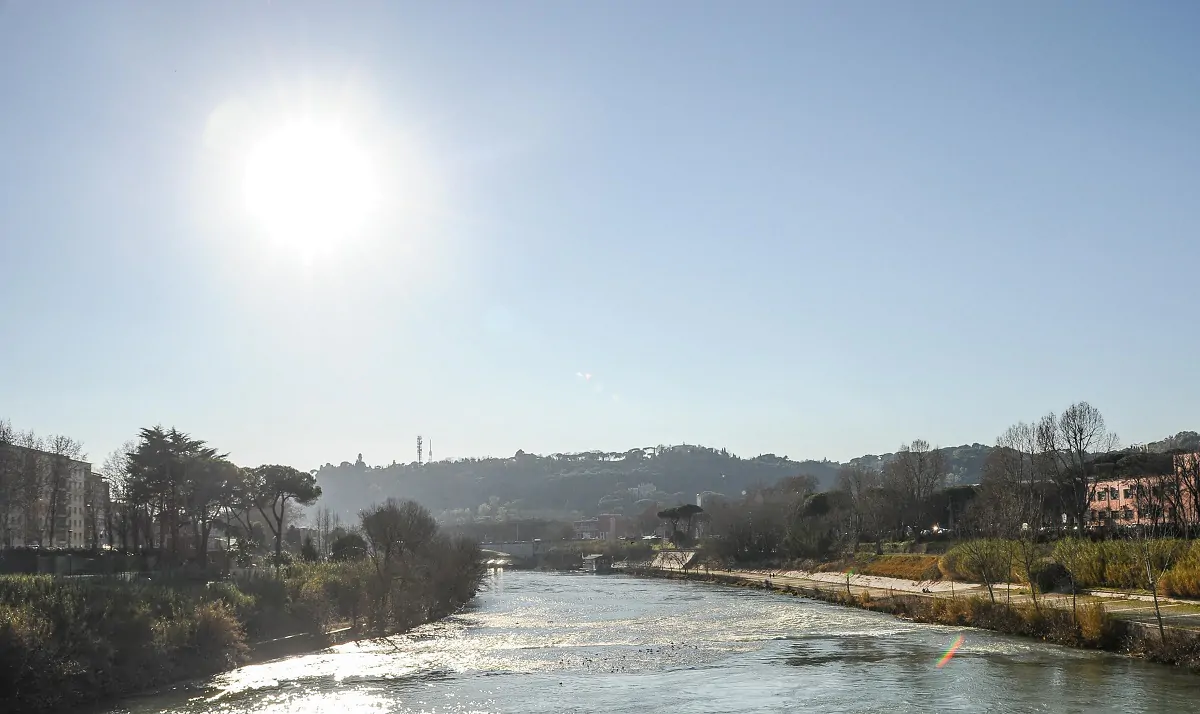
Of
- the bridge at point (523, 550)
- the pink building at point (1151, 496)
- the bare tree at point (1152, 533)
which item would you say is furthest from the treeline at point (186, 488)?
the bridge at point (523, 550)

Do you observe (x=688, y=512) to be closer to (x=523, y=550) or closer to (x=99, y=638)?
(x=523, y=550)

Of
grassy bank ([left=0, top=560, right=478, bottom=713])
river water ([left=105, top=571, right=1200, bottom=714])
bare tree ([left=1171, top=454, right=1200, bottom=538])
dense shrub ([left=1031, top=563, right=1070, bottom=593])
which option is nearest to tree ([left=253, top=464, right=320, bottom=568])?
grassy bank ([left=0, top=560, right=478, bottom=713])

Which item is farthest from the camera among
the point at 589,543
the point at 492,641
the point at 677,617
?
the point at 589,543

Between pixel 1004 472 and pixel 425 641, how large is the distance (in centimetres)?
6180

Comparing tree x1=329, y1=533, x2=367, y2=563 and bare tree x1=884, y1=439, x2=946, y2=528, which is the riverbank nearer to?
bare tree x1=884, y1=439, x2=946, y2=528

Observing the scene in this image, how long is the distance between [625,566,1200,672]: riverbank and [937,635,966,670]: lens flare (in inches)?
97.6

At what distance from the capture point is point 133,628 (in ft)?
112

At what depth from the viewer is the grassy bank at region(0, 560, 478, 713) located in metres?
28.8

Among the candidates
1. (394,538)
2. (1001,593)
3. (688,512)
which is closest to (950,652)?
(1001,593)

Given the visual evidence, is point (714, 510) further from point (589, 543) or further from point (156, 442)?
point (156, 442)

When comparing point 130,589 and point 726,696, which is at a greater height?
point 130,589

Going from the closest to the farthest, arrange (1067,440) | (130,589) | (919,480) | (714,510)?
(130,589)
(1067,440)
(919,480)
(714,510)

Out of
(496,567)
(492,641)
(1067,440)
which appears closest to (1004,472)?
(1067,440)

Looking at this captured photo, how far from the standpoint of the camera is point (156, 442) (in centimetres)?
6631
